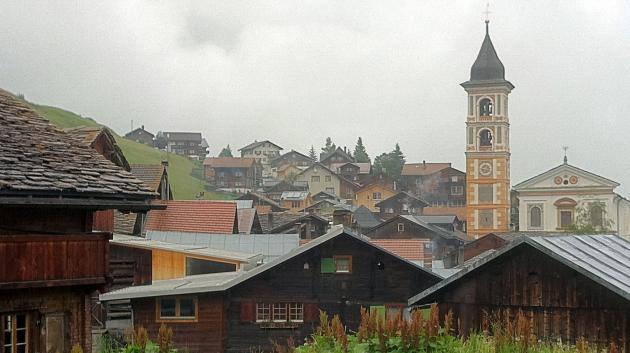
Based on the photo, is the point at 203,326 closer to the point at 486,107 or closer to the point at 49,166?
the point at 49,166

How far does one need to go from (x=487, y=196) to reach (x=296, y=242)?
5411 centimetres

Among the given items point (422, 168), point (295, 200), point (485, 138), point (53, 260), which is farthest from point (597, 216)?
point (53, 260)

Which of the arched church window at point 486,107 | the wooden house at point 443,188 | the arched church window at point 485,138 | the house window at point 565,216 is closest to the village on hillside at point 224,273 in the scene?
the house window at point 565,216

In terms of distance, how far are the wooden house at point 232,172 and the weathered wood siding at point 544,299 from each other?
97.3 meters

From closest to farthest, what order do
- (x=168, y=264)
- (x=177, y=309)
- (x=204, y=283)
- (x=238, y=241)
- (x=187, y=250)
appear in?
(x=204, y=283)
(x=177, y=309)
(x=168, y=264)
(x=187, y=250)
(x=238, y=241)

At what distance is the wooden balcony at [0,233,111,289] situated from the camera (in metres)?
13.1

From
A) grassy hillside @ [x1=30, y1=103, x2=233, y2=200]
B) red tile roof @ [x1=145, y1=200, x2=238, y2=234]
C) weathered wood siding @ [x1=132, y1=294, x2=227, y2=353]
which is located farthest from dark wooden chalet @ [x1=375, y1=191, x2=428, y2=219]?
weathered wood siding @ [x1=132, y1=294, x2=227, y2=353]

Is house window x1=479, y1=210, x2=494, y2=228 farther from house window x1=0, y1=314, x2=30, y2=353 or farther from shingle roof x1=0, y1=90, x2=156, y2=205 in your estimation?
house window x1=0, y1=314, x2=30, y2=353

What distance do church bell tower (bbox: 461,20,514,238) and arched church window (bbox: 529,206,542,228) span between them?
395 centimetres

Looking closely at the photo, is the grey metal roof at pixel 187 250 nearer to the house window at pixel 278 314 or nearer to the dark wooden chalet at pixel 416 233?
the house window at pixel 278 314

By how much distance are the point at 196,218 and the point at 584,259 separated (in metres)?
27.0

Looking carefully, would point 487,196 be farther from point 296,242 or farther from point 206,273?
point 206,273

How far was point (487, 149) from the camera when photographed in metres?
92.2

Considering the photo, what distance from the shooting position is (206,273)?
33.7 m
